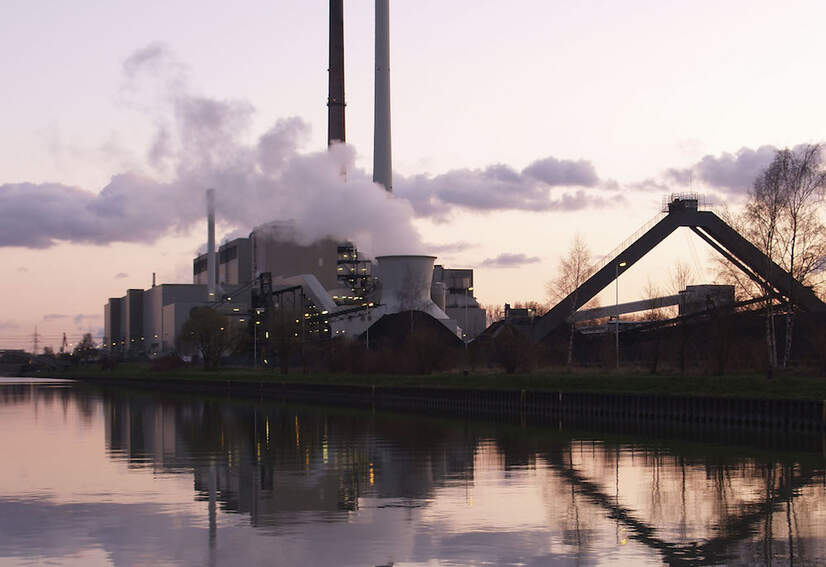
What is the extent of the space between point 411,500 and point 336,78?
125026 mm

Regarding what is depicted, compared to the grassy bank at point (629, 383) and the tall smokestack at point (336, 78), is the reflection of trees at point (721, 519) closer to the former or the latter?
the grassy bank at point (629, 383)

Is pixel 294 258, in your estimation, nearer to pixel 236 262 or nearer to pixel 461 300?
pixel 236 262

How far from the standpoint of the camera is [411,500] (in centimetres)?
2362

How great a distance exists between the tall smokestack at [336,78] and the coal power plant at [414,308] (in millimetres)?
162

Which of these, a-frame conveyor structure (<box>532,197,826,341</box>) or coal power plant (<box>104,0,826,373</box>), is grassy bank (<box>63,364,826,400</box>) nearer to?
coal power plant (<box>104,0,826,373</box>)

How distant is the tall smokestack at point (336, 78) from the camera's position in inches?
5635

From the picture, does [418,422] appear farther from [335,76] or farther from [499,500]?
[335,76]

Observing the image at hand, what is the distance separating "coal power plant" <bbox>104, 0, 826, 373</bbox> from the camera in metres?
67.6

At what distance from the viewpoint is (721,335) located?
186 ft

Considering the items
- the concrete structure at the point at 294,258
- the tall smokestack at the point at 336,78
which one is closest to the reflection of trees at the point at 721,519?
the tall smokestack at the point at 336,78

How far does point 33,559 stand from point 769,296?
46.9 meters

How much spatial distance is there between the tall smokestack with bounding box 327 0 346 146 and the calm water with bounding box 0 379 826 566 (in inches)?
4133

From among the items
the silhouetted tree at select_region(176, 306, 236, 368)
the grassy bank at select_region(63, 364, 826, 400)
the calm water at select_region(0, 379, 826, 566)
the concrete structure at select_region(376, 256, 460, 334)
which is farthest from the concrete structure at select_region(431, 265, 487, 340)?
the calm water at select_region(0, 379, 826, 566)

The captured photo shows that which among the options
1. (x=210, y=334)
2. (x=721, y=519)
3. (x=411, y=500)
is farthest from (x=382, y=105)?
(x=721, y=519)
